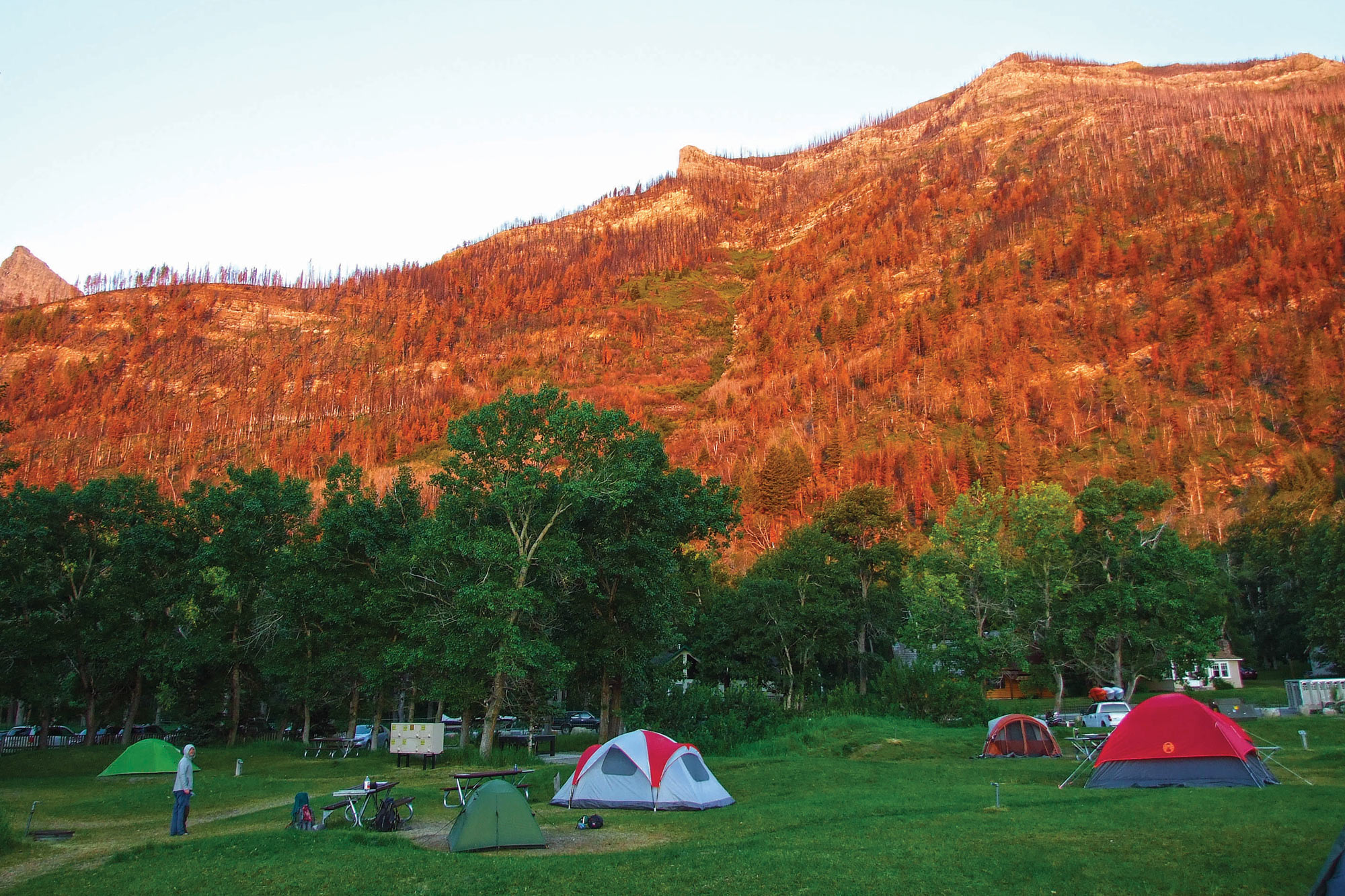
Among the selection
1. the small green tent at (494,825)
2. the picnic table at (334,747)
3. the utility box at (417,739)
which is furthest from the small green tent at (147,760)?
the small green tent at (494,825)

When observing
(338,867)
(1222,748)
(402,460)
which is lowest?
(338,867)

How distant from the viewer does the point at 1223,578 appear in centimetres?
5775

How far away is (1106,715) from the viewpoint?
32719 mm

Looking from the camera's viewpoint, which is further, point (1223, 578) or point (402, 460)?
point (402, 460)

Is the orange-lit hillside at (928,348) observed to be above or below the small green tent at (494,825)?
above

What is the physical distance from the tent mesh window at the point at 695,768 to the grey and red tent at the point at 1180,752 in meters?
8.29

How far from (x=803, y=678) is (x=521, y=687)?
25.5 metres

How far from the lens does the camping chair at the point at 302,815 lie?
48.0 feet

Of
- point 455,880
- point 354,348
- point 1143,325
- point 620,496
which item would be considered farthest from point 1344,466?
point 354,348

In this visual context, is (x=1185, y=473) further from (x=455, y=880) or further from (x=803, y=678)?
(x=455, y=880)

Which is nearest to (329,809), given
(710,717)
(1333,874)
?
(1333,874)

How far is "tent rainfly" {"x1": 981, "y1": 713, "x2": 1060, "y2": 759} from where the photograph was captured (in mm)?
25141

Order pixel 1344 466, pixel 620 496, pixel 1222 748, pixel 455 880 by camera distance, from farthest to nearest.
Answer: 1. pixel 1344 466
2. pixel 620 496
3. pixel 1222 748
4. pixel 455 880

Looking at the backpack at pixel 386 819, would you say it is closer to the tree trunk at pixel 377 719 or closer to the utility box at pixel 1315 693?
the tree trunk at pixel 377 719
